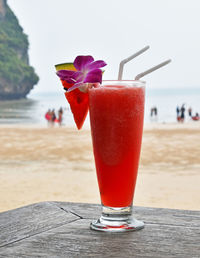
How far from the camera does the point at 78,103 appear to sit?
1275 millimetres

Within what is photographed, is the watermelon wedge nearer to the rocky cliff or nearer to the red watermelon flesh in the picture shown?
the red watermelon flesh

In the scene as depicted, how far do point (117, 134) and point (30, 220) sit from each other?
39 centimetres

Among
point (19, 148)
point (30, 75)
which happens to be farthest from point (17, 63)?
point (19, 148)

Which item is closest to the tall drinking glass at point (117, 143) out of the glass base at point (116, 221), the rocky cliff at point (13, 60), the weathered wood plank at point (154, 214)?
the glass base at point (116, 221)

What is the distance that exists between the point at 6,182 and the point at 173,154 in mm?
5155

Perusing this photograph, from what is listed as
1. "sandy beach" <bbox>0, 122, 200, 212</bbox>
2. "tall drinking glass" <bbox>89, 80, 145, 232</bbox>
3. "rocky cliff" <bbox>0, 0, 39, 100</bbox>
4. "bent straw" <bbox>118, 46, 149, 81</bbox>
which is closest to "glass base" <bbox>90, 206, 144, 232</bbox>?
"tall drinking glass" <bbox>89, 80, 145, 232</bbox>

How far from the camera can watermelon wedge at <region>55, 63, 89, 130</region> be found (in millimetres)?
1217

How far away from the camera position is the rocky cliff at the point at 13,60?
201 ft

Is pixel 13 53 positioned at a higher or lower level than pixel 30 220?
higher

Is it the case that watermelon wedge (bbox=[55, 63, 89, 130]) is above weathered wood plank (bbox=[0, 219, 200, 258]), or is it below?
above

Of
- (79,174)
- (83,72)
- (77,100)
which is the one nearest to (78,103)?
(77,100)

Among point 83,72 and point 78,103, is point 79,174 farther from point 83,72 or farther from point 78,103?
point 83,72

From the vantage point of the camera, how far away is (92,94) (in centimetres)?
124

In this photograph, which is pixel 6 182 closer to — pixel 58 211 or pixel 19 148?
pixel 19 148
